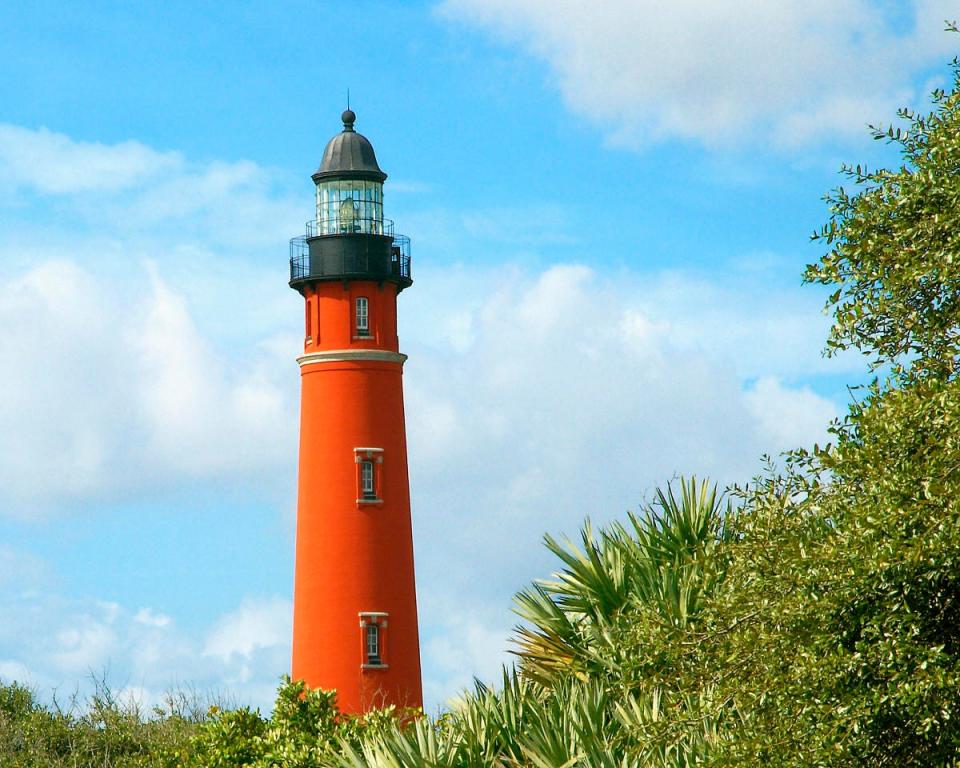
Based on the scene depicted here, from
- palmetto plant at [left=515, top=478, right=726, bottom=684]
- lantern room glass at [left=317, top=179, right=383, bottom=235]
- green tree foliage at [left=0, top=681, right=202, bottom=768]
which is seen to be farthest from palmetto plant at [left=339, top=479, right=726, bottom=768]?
lantern room glass at [left=317, top=179, right=383, bottom=235]

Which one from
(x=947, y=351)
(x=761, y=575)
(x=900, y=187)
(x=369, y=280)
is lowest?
(x=761, y=575)

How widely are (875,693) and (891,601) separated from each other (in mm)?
732

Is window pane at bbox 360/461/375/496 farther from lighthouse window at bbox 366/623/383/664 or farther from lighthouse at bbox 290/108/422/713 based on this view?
lighthouse window at bbox 366/623/383/664

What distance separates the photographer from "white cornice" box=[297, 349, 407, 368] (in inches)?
1423

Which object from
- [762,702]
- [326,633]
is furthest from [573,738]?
[326,633]

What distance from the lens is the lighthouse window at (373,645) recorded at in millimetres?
35000

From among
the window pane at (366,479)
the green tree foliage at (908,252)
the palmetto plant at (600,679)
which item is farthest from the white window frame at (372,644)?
the green tree foliage at (908,252)

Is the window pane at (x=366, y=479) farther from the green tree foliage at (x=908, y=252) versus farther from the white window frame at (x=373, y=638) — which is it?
the green tree foliage at (x=908, y=252)

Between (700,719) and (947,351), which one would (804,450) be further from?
(700,719)

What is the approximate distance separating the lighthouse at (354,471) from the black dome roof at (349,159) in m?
0.05

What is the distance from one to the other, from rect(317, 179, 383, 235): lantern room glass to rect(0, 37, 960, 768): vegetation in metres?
22.0

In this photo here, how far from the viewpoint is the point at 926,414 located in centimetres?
1190

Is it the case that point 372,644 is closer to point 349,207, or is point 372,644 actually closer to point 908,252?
point 349,207

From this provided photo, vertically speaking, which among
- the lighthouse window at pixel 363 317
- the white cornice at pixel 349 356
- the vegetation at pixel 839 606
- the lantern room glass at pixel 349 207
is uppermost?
the lantern room glass at pixel 349 207
